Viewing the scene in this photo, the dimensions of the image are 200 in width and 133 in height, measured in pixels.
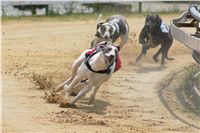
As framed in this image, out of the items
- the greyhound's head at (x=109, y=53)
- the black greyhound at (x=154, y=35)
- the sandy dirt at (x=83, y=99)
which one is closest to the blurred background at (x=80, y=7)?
the sandy dirt at (x=83, y=99)

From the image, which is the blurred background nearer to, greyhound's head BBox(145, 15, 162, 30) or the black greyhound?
the black greyhound

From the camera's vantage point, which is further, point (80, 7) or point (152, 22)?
point (80, 7)

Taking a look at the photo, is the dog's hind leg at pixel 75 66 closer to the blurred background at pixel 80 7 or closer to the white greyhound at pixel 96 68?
the white greyhound at pixel 96 68

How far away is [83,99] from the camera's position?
27.5 ft

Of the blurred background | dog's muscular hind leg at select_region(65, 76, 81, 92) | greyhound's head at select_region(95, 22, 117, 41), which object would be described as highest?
greyhound's head at select_region(95, 22, 117, 41)

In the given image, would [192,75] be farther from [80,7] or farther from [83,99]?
[80,7]

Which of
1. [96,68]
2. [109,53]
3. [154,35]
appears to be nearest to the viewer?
[109,53]

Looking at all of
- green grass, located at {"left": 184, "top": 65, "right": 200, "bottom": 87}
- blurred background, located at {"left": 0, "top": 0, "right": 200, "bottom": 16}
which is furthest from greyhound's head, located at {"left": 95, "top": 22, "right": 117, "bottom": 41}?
blurred background, located at {"left": 0, "top": 0, "right": 200, "bottom": 16}

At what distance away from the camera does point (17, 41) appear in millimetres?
12938

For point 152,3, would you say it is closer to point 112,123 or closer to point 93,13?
point 93,13

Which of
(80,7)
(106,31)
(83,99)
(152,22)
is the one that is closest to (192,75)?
(106,31)

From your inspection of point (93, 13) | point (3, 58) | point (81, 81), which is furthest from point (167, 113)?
point (93, 13)

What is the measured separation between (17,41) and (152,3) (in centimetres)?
737

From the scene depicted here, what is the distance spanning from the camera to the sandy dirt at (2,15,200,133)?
22.9 ft
